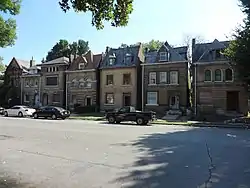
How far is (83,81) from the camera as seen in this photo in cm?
5369

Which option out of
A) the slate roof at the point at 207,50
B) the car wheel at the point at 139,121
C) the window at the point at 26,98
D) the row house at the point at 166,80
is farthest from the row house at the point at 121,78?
the window at the point at 26,98

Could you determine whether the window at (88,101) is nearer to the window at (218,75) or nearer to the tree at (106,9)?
the window at (218,75)

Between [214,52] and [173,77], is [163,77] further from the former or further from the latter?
[214,52]

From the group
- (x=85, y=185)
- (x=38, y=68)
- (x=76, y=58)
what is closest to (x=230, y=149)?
(x=85, y=185)

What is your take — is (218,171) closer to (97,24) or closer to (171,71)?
(97,24)

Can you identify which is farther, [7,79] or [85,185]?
[7,79]

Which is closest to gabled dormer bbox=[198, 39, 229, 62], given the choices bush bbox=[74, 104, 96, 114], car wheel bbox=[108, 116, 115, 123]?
car wheel bbox=[108, 116, 115, 123]

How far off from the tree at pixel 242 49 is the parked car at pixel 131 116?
30.5 feet

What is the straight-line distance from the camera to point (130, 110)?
3106cm

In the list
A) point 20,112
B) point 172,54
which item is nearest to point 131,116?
point 172,54

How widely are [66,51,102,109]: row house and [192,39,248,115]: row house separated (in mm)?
16951

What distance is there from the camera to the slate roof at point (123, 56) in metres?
49.2

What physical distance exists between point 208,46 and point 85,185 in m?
39.5

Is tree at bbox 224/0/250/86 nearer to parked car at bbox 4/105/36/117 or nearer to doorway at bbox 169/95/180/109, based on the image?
doorway at bbox 169/95/180/109
